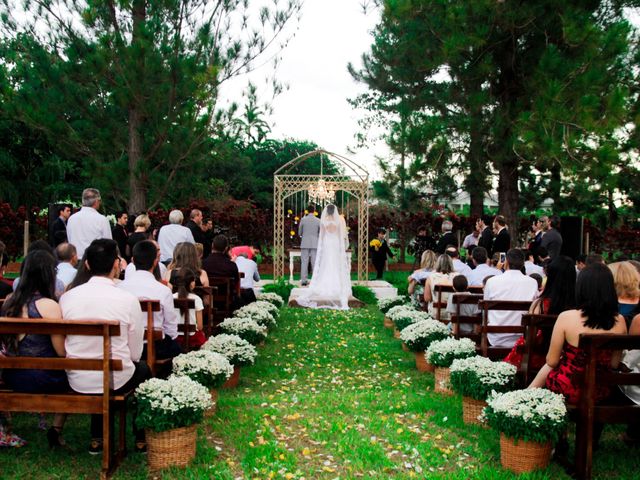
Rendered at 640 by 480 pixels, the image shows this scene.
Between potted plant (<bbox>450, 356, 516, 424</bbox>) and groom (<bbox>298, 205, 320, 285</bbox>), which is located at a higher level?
groom (<bbox>298, 205, 320, 285</bbox>)

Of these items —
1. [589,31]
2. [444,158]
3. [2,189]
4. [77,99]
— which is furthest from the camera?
[2,189]

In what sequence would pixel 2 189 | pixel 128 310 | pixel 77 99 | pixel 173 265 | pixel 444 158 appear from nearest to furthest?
1. pixel 128 310
2. pixel 173 265
3. pixel 77 99
4. pixel 444 158
5. pixel 2 189

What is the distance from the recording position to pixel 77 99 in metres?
14.6

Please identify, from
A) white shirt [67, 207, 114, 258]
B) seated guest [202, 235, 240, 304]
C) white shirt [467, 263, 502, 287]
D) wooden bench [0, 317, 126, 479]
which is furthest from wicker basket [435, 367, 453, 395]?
white shirt [67, 207, 114, 258]

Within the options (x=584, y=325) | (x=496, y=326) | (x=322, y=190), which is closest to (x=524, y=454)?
(x=584, y=325)

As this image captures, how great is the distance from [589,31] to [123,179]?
10022 mm

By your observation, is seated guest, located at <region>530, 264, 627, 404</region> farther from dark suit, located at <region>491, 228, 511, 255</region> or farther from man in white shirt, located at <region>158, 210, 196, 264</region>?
dark suit, located at <region>491, 228, 511, 255</region>

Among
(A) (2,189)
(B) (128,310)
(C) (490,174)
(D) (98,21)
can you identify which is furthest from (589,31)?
(A) (2,189)

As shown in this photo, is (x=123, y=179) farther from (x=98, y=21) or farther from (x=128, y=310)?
(x=128, y=310)

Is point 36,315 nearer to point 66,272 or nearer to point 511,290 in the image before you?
point 66,272

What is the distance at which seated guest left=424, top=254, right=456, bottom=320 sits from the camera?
8.78 m

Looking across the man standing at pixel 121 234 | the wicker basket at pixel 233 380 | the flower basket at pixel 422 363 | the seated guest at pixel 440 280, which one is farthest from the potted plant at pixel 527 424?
the man standing at pixel 121 234

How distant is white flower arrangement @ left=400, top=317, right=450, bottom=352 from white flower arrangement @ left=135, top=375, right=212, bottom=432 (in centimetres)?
344

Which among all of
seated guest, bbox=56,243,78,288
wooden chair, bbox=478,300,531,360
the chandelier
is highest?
the chandelier
